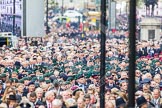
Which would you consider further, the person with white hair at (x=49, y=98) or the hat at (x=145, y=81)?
the hat at (x=145, y=81)

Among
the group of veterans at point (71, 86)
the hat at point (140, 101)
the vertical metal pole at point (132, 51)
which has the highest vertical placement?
the vertical metal pole at point (132, 51)

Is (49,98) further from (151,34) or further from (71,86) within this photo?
(151,34)

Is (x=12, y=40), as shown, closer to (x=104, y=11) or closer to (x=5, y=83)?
(x=5, y=83)

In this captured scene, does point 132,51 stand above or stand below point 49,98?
above

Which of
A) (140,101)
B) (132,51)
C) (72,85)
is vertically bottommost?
(72,85)

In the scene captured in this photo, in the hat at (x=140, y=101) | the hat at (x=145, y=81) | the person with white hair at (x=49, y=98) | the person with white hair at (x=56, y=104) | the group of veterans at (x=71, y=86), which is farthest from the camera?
the hat at (x=145, y=81)

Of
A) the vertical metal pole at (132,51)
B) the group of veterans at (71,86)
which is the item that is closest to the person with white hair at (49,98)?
the group of veterans at (71,86)

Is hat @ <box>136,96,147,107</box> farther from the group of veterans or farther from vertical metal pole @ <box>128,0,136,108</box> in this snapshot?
vertical metal pole @ <box>128,0,136,108</box>

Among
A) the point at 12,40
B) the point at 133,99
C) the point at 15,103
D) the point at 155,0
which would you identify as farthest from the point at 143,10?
the point at 133,99

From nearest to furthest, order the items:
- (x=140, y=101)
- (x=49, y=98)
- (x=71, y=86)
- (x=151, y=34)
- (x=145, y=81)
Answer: (x=140, y=101)
(x=49, y=98)
(x=71, y=86)
(x=145, y=81)
(x=151, y=34)

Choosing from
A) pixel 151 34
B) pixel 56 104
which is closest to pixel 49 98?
pixel 56 104

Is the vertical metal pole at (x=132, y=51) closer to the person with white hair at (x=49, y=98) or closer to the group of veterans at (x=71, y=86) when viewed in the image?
the group of veterans at (x=71, y=86)

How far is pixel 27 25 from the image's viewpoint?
17703 millimetres

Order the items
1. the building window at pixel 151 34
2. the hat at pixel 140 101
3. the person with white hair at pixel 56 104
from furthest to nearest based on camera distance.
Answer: the building window at pixel 151 34
the hat at pixel 140 101
the person with white hair at pixel 56 104
